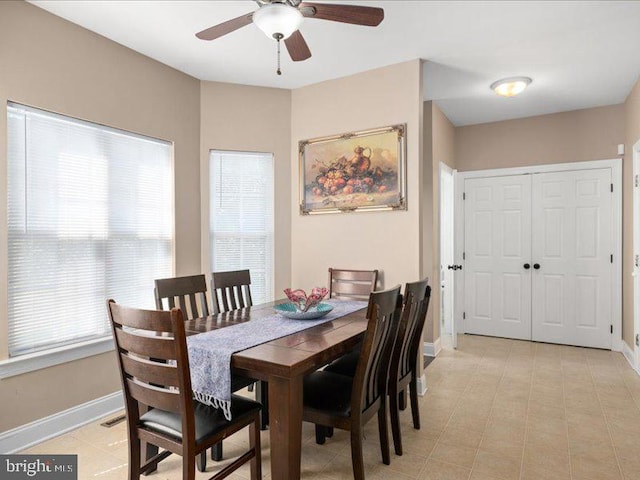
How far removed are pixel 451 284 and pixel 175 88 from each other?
3.63 metres


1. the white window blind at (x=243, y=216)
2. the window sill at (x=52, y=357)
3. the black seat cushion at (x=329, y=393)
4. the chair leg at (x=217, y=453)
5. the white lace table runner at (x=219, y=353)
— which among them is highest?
the white window blind at (x=243, y=216)

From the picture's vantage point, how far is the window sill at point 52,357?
7.44 feet

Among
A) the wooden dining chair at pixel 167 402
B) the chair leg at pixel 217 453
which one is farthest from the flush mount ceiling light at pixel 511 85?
the chair leg at pixel 217 453

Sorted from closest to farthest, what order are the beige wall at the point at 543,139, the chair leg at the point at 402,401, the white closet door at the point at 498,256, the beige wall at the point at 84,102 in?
the beige wall at the point at 84,102
the chair leg at the point at 402,401
the beige wall at the point at 543,139
the white closet door at the point at 498,256

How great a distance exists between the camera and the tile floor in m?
2.08

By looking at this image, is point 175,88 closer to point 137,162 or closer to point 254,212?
point 137,162

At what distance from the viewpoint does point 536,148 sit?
4582 mm

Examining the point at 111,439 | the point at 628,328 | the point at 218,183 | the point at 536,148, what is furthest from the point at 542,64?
the point at 111,439

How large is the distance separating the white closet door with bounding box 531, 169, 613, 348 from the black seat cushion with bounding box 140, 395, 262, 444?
159 inches

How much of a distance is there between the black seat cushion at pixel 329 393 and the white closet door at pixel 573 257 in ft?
11.3

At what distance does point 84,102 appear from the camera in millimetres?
2695

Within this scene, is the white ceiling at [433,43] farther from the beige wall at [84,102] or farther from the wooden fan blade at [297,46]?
the wooden fan blade at [297,46]

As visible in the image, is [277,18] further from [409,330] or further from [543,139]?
[543,139]

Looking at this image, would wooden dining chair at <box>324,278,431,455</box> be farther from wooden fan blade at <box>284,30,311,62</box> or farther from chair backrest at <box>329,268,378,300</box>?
wooden fan blade at <box>284,30,311,62</box>
